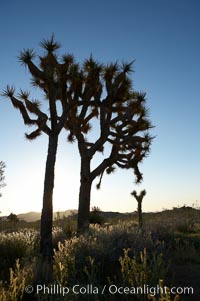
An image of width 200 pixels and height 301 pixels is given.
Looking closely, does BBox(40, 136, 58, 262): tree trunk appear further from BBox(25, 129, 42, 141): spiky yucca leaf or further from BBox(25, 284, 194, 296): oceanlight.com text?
BBox(25, 284, 194, 296): oceanlight.com text

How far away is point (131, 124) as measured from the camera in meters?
14.7

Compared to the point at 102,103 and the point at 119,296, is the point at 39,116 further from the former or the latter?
the point at 119,296

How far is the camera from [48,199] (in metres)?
11.0

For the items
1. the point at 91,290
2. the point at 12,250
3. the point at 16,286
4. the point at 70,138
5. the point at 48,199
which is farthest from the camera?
the point at 70,138

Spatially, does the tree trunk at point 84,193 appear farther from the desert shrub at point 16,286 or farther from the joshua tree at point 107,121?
the desert shrub at point 16,286

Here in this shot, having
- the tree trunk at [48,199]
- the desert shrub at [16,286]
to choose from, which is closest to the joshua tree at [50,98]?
the tree trunk at [48,199]

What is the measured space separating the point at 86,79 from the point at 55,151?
11.9ft

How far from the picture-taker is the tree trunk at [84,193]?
14.6 metres

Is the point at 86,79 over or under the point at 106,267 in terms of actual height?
over

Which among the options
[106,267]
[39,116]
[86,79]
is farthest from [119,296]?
[86,79]

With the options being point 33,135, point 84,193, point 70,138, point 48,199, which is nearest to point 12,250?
point 48,199

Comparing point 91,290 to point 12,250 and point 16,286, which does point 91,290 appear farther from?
point 12,250

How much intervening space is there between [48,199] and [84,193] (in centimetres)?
400

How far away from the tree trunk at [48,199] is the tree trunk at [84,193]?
3.71m
